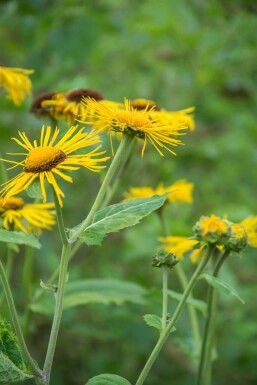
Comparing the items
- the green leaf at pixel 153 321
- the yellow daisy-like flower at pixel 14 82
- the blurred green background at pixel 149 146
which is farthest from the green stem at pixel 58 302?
the blurred green background at pixel 149 146

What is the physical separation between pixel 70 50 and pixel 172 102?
0.66 m

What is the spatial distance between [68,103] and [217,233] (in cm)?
51

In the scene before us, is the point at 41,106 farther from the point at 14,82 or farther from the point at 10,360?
the point at 10,360

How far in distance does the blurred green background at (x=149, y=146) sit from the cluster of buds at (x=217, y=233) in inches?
32.9

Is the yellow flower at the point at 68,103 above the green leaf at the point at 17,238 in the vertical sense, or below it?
above

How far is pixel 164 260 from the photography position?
3.53ft

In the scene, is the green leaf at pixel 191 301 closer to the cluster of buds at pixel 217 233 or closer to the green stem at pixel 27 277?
the cluster of buds at pixel 217 233

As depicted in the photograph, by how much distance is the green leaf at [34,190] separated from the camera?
959mm

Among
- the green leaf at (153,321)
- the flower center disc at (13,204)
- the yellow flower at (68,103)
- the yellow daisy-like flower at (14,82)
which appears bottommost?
the green leaf at (153,321)

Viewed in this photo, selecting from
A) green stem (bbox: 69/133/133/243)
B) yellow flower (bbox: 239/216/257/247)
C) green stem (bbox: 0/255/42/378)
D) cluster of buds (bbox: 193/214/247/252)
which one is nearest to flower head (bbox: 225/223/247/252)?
cluster of buds (bbox: 193/214/247/252)

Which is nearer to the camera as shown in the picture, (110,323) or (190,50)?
(110,323)

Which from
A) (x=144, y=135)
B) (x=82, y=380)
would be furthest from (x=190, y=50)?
(x=144, y=135)

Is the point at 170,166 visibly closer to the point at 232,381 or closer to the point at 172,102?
the point at 172,102

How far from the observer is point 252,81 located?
288cm
